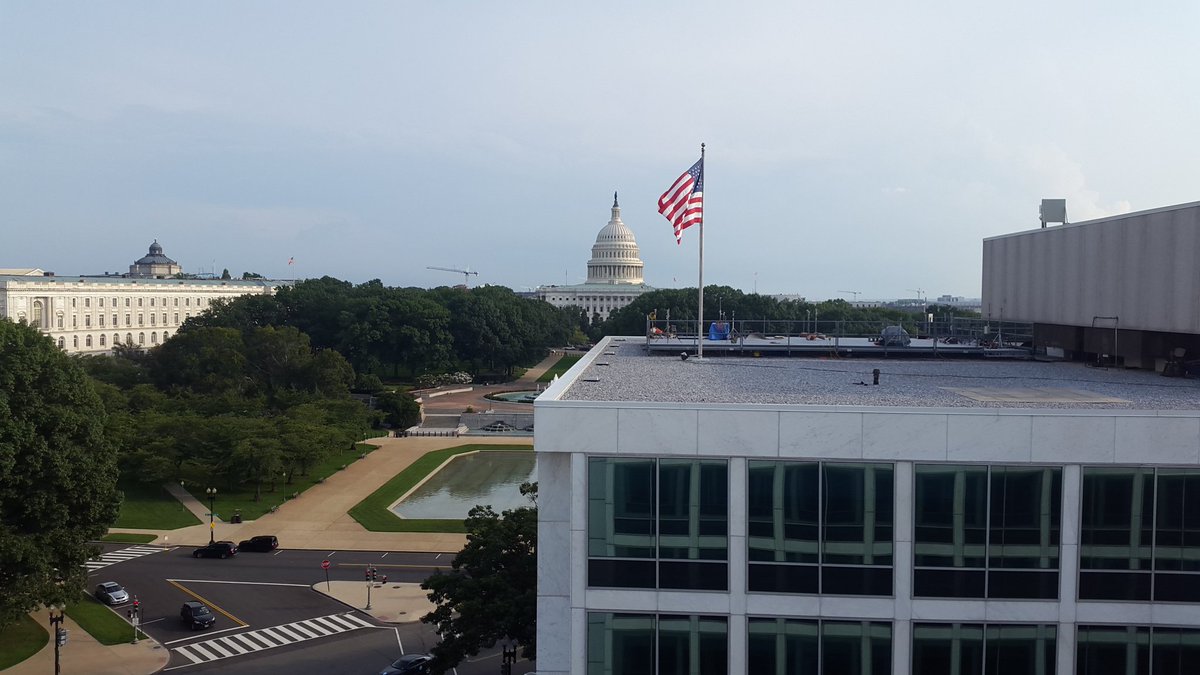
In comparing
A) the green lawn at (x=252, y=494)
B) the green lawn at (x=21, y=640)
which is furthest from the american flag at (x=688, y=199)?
the green lawn at (x=252, y=494)

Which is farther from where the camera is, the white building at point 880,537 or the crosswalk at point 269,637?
the crosswalk at point 269,637

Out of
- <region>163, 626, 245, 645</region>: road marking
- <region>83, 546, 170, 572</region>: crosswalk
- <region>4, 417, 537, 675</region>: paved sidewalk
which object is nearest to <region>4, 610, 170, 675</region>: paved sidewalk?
<region>4, 417, 537, 675</region>: paved sidewalk

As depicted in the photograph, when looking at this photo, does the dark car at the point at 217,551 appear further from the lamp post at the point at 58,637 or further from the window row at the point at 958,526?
the window row at the point at 958,526

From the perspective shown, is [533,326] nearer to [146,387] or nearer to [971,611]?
[146,387]

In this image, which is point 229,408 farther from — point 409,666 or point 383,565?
point 409,666

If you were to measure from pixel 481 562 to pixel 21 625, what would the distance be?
18159mm

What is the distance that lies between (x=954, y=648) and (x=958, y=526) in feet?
7.06

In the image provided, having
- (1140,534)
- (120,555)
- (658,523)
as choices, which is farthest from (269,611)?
(1140,534)

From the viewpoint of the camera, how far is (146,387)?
6900cm

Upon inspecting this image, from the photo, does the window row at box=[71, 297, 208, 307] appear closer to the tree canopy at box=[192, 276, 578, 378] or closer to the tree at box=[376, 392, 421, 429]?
the tree canopy at box=[192, 276, 578, 378]

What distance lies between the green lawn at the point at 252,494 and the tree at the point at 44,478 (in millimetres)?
16786

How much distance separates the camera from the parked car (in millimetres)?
36706

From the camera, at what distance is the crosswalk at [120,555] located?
41625mm

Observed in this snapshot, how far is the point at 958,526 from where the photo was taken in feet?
54.0
